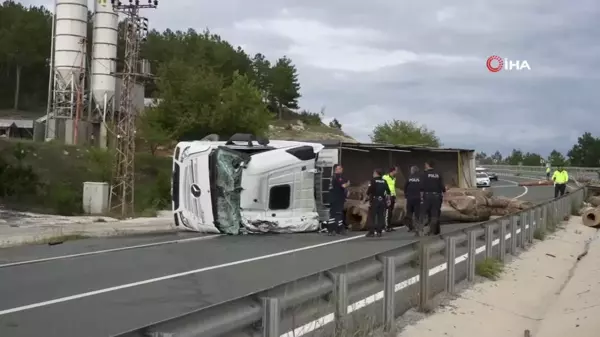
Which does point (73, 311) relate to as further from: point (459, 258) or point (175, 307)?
point (459, 258)

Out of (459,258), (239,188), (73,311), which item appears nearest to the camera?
(73,311)

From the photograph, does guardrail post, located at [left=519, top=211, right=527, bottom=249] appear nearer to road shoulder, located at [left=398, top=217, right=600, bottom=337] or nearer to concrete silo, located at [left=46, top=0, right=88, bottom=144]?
road shoulder, located at [left=398, top=217, right=600, bottom=337]

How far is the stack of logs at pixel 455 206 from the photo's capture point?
21188 millimetres

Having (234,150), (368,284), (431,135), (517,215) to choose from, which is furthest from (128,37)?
(431,135)

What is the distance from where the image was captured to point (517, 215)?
54.6 feet

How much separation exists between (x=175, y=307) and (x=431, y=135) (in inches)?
3132

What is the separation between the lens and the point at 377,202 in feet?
62.5

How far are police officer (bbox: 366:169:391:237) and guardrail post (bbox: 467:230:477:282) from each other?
23.0ft

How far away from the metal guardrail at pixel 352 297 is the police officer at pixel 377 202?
5.88m

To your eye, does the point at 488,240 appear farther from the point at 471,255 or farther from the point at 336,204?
the point at 336,204

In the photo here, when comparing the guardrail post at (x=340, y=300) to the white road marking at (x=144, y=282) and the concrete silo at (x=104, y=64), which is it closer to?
the white road marking at (x=144, y=282)

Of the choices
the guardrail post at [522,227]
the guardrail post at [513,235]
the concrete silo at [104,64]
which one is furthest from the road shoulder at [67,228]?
the concrete silo at [104,64]

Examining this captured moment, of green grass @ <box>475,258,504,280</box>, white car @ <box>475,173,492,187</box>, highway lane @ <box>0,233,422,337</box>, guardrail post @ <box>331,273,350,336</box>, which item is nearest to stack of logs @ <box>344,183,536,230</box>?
highway lane @ <box>0,233,422,337</box>

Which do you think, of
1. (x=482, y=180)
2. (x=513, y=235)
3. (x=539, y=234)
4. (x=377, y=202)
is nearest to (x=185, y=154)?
(x=377, y=202)
